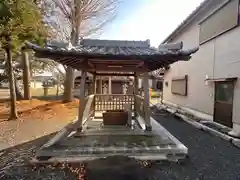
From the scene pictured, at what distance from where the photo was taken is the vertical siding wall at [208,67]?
7164 millimetres

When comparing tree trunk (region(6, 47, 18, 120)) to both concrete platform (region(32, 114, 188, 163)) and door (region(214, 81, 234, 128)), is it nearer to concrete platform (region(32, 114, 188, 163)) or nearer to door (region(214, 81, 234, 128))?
concrete platform (region(32, 114, 188, 163))

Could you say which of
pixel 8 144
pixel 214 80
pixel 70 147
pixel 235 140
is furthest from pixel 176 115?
pixel 8 144

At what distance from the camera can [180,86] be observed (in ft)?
43.0

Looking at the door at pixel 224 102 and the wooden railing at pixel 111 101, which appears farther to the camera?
the wooden railing at pixel 111 101

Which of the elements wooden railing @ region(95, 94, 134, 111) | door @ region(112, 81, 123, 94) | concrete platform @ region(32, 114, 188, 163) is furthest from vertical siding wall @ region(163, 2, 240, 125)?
door @ region(112, 81, 123, 94)

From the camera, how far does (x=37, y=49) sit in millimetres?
4516

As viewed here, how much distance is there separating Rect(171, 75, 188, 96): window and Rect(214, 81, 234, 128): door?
12.0 feet

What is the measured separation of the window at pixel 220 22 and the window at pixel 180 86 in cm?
287

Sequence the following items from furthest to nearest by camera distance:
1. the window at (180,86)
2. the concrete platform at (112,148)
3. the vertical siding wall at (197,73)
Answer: the window at (180,86)
the vertical siding wall at (197,73)
the concrete platform at (112,148)

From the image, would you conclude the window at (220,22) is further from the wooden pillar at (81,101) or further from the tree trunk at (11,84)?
the tree trunk at (11,84)

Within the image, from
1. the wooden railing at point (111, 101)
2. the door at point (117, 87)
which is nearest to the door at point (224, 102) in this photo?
the wooden railing at point (111, 101)

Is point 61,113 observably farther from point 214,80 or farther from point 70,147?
point 214,80

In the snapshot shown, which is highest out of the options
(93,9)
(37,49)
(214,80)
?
(93,9)

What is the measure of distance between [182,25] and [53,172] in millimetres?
11529
